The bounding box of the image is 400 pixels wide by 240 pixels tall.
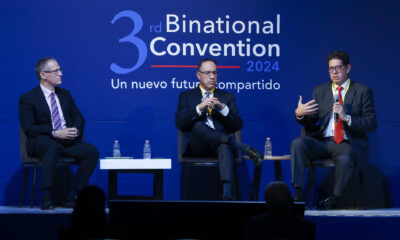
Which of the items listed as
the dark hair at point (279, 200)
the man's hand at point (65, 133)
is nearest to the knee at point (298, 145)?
the man's hand at point (65, 133)

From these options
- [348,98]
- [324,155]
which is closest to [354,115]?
[348,98]

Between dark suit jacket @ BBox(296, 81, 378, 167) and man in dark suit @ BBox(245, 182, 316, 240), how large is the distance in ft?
8.91

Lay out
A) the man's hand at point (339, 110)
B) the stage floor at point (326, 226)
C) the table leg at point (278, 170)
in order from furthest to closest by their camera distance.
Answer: the table leg at point (278, 170), the man's hand at point (339, 110), the stage floor at point (326, 226)

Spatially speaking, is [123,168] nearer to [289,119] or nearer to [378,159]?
[289,119]

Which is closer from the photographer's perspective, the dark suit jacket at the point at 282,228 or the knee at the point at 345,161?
the dark suit jacket at the point at 282,228

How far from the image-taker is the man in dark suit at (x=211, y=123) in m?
4.98

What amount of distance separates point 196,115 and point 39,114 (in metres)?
1.42


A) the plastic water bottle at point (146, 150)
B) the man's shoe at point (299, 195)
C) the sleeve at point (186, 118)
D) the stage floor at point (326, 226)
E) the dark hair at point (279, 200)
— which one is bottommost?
the stage floor at point (326, 226)

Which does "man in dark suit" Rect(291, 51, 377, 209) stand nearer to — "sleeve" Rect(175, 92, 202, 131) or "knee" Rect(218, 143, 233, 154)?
"knee" Rect(218, 143, 233, 154)

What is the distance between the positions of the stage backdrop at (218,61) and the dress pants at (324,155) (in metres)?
1.00

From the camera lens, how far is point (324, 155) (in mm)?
5102

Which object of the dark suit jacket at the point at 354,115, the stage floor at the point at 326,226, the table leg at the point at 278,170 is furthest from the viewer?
the table leg at the point at 278,170

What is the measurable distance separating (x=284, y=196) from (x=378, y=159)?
3.92 metres

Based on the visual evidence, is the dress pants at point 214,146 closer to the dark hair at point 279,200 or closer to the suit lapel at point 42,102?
the suit lapel at point 42,102
